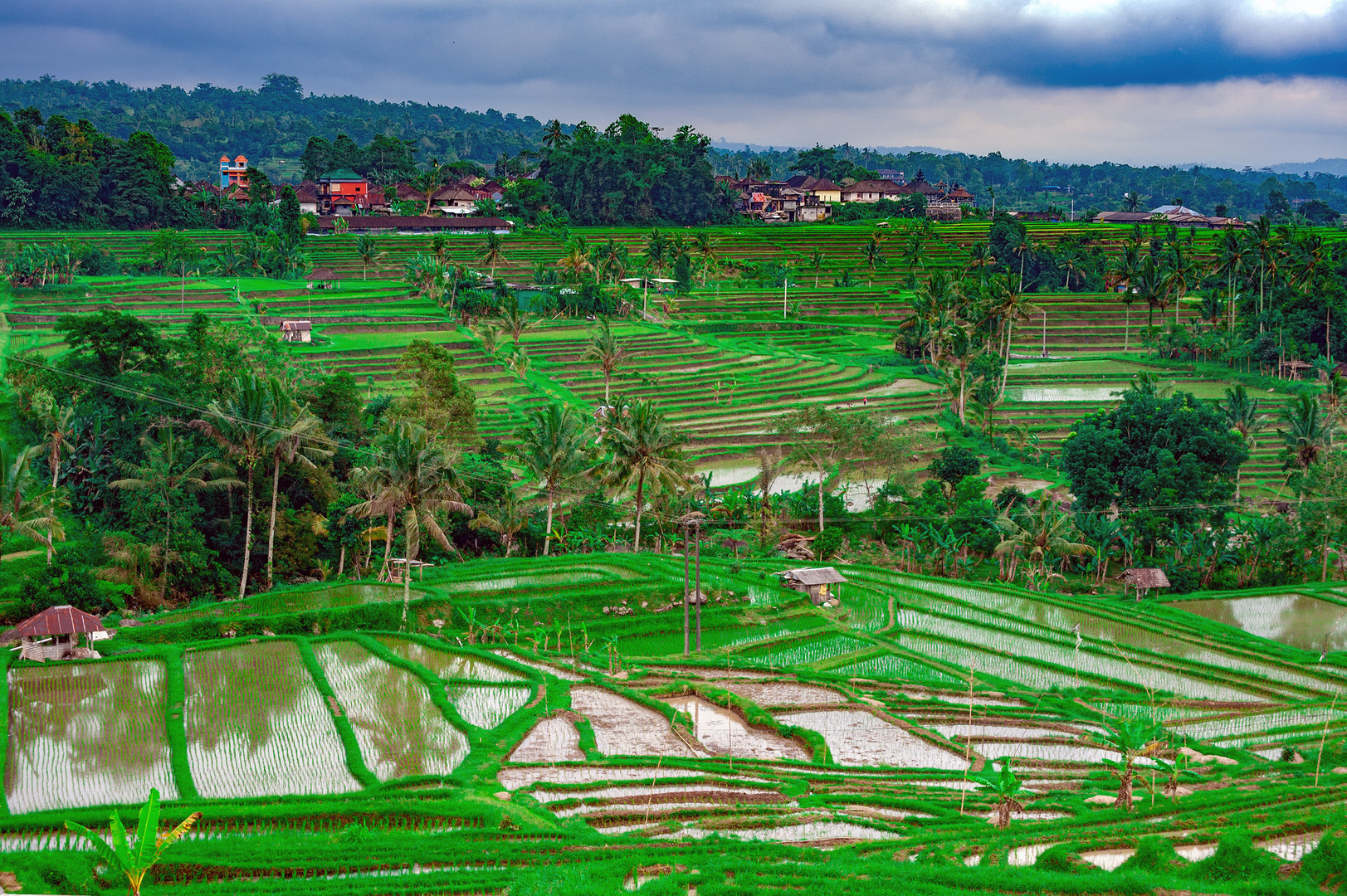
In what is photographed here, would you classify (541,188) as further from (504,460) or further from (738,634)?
(738,634)

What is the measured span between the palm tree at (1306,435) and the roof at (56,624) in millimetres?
28120

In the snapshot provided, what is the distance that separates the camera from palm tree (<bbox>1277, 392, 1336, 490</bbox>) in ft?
101

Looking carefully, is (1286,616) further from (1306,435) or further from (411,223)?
(411,223)

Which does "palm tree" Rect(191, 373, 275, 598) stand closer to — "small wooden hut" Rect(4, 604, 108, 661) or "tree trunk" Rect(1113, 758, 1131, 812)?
"small wooden hut" Rect(4, 604, 108, 661)

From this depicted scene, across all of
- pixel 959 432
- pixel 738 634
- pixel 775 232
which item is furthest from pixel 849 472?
pixel 775 232

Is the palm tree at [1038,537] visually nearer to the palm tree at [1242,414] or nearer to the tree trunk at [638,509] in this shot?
the tree trunk at [638,509]

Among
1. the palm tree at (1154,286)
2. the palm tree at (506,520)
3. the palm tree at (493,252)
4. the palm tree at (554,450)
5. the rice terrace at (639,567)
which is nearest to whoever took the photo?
the rice terrace at (639,567)

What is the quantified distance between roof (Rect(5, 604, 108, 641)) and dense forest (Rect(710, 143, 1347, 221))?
357ft

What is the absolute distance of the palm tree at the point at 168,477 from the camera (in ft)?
76.4

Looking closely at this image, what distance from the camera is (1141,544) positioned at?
28938 mm

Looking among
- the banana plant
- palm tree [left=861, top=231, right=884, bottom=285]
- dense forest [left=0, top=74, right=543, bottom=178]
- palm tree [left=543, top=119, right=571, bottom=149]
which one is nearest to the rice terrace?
the banana plant

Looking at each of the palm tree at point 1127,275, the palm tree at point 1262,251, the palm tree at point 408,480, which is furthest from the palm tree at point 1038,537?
the palm tree at point 1127,275

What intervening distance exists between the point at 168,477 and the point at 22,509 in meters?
2.66

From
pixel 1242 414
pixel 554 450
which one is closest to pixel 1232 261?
pixel 1242 414
